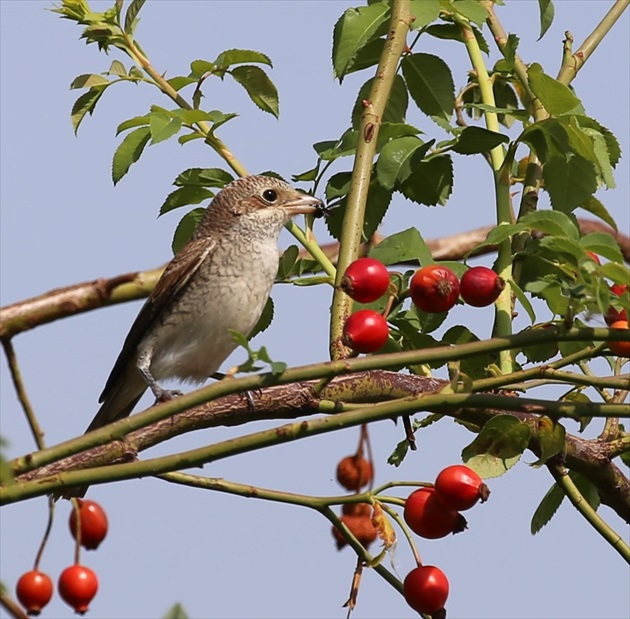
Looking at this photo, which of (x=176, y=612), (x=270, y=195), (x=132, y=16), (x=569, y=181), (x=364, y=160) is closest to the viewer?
(x=176, y=612)

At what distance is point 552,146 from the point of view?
13.3 feet

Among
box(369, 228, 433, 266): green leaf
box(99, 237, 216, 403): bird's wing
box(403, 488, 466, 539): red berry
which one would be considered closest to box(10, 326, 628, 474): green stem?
box(403, 488, 466, 539): red berry

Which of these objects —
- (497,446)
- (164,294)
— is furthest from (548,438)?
(164,294)

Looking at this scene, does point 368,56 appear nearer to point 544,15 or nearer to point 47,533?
point 544,15

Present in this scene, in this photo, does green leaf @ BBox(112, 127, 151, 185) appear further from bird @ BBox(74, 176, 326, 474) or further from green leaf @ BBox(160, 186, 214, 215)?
bird @ BBox(74, 176, 326, 474)

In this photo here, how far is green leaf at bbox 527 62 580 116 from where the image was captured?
3902mm

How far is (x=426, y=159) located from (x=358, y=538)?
59.1 inches

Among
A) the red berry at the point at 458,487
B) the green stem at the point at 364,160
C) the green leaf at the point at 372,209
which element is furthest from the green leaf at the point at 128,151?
the red berry at the point at 458,487

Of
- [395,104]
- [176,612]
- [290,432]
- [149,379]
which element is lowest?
[149,379]

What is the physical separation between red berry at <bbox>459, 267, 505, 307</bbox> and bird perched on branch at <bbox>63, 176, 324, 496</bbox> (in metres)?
2.24

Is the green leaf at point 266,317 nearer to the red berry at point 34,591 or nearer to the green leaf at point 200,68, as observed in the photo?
the green leaf at point 200,68

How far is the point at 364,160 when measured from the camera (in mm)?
3916

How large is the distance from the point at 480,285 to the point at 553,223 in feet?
1.05

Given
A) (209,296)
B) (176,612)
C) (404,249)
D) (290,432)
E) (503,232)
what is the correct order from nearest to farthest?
(176,612) → (290,432) → (503,232) → (404,249) → (209,296)
